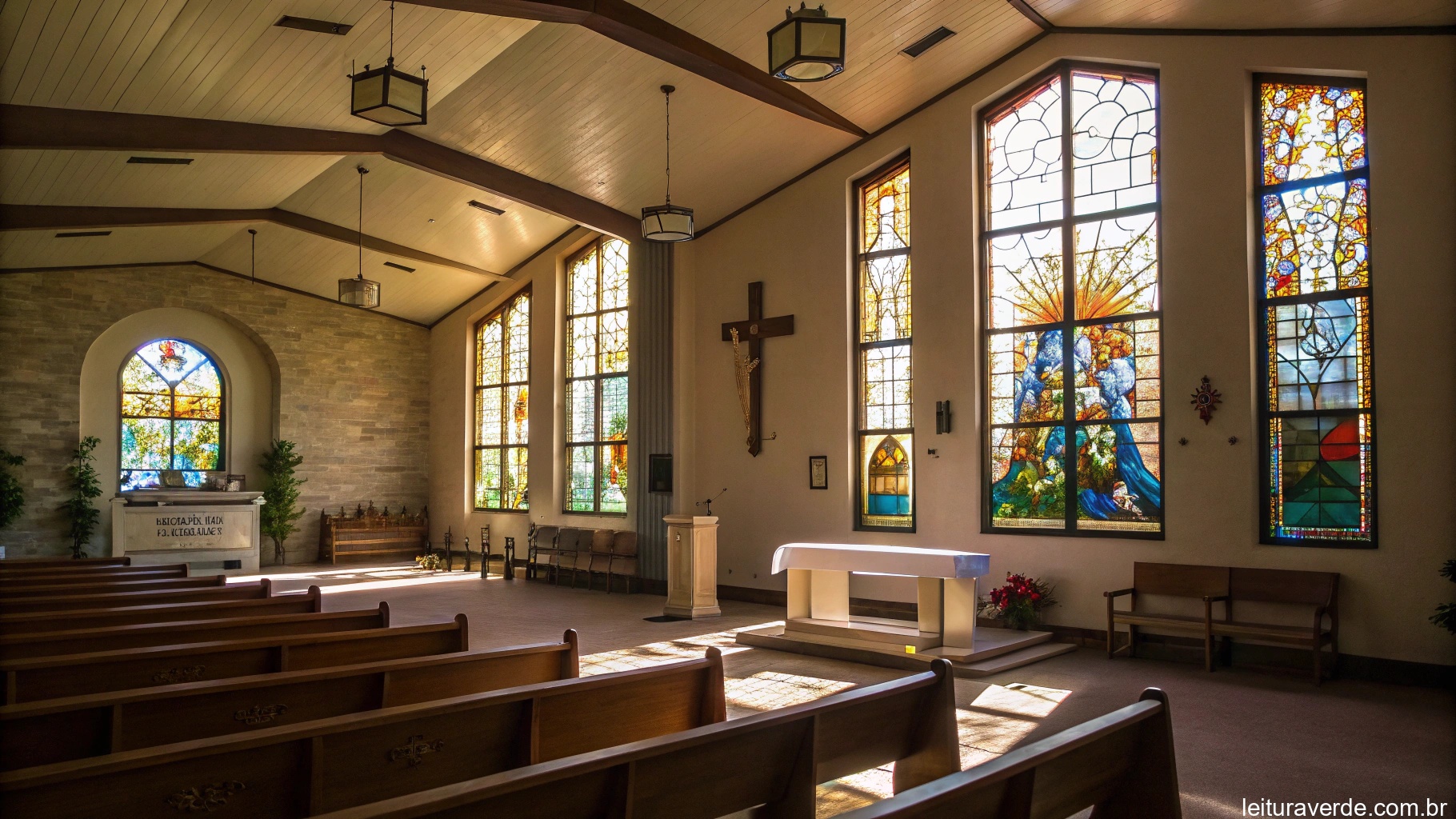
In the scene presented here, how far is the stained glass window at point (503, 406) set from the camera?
13320mm

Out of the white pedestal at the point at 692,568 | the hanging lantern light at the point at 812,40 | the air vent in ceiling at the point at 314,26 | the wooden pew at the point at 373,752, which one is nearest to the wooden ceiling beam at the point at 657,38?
the air vent in ceiling at the point at 314,26

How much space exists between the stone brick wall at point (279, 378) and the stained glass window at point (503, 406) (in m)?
1.47

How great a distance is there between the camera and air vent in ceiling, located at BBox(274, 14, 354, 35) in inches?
241

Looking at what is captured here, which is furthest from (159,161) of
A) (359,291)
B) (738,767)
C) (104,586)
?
(738,767)

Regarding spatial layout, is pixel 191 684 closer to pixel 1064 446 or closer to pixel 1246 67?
pixel 1064 446

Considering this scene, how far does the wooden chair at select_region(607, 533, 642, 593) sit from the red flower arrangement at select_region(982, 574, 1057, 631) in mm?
4359

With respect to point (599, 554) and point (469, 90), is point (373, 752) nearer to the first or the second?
point (469, 90)

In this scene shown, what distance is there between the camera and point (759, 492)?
31.9ft

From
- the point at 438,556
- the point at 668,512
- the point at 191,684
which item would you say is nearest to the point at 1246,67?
the point at 668,512

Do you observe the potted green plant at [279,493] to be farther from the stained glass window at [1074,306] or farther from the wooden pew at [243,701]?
the wooden pew at [243,701]

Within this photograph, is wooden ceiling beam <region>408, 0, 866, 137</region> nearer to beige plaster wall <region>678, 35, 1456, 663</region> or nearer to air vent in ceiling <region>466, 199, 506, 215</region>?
beige plaster wall <region>678, 35, 1456, 663</region>

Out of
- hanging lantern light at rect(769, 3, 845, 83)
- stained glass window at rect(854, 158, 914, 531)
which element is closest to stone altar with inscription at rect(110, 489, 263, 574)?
stained glass window at rect(854, 158, 914, 531)

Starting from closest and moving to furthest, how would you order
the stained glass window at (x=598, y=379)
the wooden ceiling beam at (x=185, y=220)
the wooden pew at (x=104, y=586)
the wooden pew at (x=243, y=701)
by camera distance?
the wooden pew at (x=243, y=701)
the wooden pew at (x=104, y=586)
the wooden ceiling beam at (x=185, y=220)
the stained glass window at (x=598, y=379)

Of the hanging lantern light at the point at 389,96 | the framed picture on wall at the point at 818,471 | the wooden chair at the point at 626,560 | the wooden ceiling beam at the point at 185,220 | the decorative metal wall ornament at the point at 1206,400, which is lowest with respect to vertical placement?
the wooden chair at the point at 626,560
